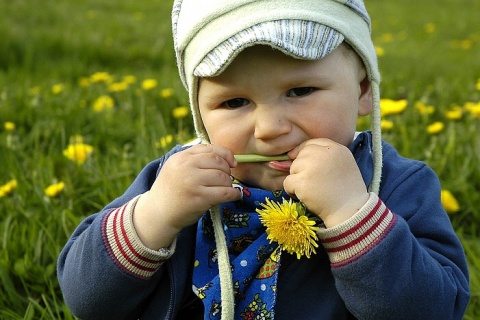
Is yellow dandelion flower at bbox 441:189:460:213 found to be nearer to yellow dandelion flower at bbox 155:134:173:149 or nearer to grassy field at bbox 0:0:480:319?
grassy field at bbox 0:0:480:319

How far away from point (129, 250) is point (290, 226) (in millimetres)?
334

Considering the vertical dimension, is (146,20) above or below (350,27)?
below

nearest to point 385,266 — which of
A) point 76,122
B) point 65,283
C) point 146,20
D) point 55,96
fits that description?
point 65,283

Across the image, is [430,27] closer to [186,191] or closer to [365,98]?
[365,98]

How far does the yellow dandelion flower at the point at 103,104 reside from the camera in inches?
131

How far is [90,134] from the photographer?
10.0 feet

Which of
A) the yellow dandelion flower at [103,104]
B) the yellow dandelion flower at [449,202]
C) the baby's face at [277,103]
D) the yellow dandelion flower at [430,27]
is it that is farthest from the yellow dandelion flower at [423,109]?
the yellow dandelion flower at [430,27]

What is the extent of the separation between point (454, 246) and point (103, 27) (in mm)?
6254

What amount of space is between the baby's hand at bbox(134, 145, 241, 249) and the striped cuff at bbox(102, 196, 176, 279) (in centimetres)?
2

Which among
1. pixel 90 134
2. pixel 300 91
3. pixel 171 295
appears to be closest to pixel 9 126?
pixel 90 134

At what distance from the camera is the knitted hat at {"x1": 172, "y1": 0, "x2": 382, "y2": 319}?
4.17ft

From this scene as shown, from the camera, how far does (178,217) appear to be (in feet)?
Result: 4.47

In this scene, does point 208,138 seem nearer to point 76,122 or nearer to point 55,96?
point 76,122

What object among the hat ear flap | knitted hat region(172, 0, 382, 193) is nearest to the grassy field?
the hat ear flap
